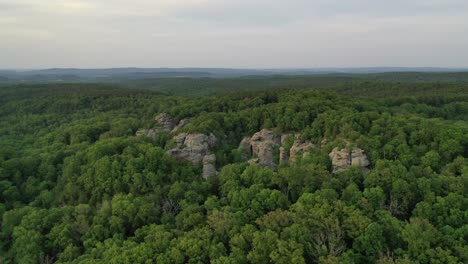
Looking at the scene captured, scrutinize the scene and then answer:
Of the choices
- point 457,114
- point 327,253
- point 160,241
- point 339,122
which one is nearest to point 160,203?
point 160,241

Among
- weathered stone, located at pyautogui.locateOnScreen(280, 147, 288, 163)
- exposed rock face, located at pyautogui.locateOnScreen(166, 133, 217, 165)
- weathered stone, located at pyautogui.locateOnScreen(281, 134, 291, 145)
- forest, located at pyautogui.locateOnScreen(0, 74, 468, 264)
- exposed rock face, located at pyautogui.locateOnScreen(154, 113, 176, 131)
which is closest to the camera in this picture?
forest, located at pyautogui.locateOnScreen(0, 74, 468, 264)

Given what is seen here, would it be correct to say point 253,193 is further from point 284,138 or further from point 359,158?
point 284,138

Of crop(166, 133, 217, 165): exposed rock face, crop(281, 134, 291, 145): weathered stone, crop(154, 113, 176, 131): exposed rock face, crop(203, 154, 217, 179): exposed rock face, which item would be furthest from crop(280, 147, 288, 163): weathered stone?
crop(154, 113, 176, 131): exposed rock face

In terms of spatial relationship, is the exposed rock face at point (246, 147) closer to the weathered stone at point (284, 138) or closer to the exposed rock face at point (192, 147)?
the exposed rock face at point (192, 147)

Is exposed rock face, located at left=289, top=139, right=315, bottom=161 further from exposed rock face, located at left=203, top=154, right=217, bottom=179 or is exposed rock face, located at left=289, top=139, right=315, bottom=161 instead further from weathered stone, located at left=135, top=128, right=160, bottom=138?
weathered stone, located at left=135, top=128, right=160, bottom=138

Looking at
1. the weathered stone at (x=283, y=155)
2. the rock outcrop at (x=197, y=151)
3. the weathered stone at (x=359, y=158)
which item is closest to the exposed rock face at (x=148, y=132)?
the rock outcrop at (x=197, y=151)

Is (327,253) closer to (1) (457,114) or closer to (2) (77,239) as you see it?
(2) (77,239)
